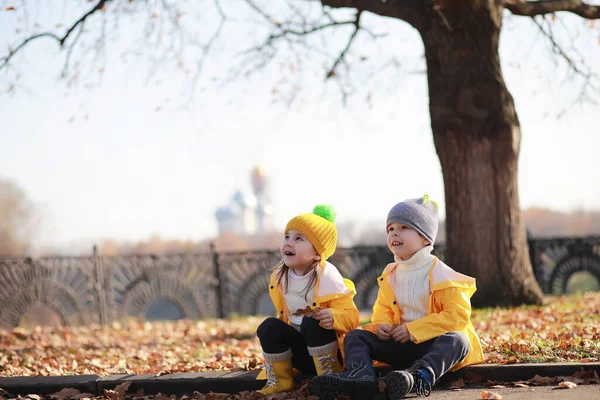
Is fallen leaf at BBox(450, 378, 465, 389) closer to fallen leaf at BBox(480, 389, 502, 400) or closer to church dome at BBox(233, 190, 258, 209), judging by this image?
fallen leaf at BBox(480, 389, 502, 400)

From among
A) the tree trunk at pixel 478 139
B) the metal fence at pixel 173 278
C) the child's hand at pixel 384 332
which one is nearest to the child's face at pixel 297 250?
the child's hand at pixel 384 332

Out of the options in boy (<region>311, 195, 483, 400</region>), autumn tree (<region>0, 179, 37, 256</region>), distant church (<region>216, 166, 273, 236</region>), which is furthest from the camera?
distant church (<region>216, 166, 273, 236</region>)

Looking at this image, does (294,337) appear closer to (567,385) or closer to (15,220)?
(567,385)

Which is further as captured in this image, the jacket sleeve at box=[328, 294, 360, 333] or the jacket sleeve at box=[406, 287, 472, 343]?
the jacket sleeve at box=[328, 294, 360, 333]

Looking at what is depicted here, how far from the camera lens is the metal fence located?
46.8 feet

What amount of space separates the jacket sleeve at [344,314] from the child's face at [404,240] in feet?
1.44

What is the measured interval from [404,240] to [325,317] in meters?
0.69

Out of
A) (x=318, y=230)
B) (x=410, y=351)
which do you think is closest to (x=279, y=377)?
(x=410, y=351)

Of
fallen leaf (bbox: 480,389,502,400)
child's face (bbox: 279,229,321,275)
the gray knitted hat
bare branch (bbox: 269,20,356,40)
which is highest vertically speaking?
bare branch (bbox: 269,20,356,40)

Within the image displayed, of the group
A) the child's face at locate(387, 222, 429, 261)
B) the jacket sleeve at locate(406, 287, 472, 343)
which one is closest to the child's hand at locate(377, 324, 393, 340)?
the jacket sleeve at locate(406, 287, 472, 343)

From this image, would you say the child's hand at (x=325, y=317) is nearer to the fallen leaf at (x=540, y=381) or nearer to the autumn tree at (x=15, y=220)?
the fallen leaf at (x=540, y=381)

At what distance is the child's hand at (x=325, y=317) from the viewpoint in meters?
4.66

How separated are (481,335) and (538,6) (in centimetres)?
525

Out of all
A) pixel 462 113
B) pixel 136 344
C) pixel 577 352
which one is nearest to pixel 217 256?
pixel 136 344
